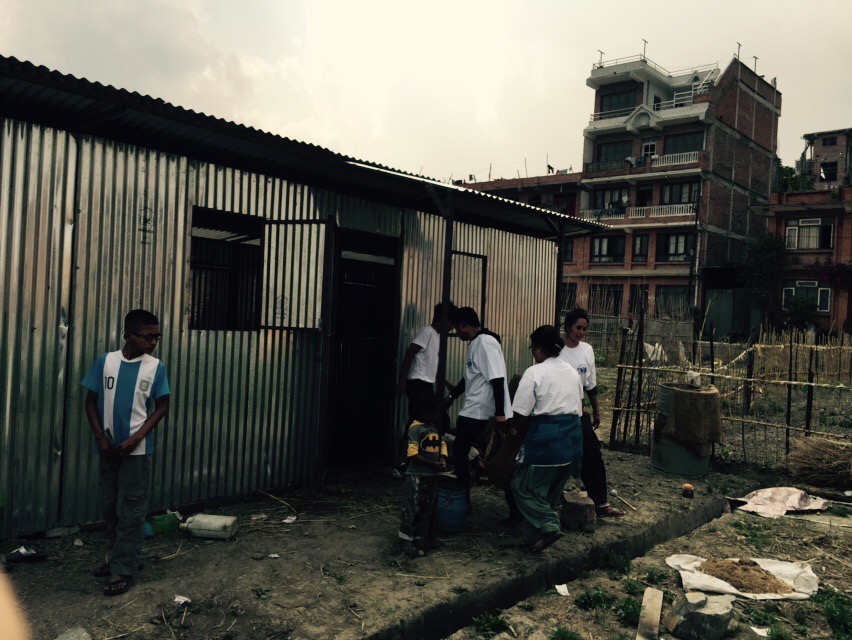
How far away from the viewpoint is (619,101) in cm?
4272

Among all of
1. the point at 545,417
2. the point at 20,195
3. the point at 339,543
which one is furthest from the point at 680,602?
the point at 20,195

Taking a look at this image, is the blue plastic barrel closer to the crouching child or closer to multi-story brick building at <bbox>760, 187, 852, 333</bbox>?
the crouching child

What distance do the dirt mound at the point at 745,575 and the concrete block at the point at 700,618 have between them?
810 mm

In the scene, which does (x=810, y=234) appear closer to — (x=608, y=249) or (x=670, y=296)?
(x=670, y=296)

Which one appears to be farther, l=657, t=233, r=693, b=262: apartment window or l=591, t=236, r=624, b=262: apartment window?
l=591, t=236, r=624, b=262: apartment window

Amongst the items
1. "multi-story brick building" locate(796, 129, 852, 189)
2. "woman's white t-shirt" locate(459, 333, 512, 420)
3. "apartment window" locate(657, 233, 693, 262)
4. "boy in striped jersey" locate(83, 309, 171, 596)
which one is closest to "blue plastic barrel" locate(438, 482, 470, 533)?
A: "woman's white t-shirt" locate(459, 333, 512, 420)

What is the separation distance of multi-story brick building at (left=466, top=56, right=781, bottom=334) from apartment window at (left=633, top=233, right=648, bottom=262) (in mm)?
65

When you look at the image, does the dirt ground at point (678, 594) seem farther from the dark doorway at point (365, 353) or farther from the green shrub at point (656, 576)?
the dark doorway at point (365, 353)

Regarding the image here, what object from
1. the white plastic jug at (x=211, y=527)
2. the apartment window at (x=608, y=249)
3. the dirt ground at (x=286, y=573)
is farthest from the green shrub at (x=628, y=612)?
the apartment window at (x=608, y=249)

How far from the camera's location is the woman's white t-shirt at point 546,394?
16.9 feet

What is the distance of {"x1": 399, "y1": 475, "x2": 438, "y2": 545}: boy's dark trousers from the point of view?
16.1ft

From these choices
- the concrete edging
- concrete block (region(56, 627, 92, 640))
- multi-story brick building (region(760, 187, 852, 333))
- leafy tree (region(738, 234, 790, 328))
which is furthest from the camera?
leafy tree (region(738, 234, 790, 328))

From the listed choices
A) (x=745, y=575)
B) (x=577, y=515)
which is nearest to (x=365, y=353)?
(x=577, y=515)

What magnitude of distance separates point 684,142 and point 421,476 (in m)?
40.2
